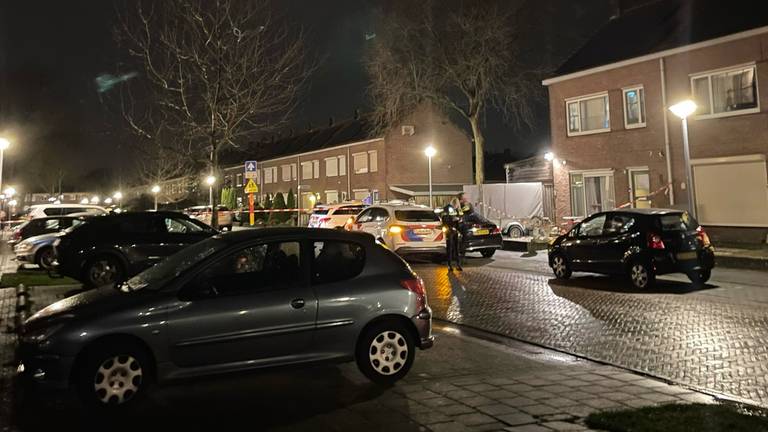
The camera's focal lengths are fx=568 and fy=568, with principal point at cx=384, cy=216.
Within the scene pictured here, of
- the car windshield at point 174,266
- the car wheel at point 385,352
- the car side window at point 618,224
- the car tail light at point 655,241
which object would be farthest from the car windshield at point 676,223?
the car windshield at point 174,266

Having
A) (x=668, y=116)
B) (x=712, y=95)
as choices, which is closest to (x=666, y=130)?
(x=668, y=116)

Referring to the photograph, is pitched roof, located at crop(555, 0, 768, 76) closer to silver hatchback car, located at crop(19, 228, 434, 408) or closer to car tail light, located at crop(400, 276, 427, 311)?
car tail light, located at crop(400, 276, 427, 311)

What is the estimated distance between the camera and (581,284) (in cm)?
1167

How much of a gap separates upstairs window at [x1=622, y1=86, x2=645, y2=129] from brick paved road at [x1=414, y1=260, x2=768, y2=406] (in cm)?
1122

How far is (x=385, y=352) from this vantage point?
549cm

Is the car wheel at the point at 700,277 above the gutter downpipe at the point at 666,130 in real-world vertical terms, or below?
below

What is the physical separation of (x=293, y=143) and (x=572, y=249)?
47526 millimetres

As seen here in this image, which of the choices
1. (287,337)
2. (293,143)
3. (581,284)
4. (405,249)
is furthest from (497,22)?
(293,143)

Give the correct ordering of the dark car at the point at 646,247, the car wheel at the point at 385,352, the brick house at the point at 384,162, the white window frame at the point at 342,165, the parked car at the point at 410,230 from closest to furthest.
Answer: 1. the car wheel at the point at 385,352
2. the dark car at the point at 646,247
3. the parked car at the point at 410,230
4. the brick house at the point at 384,162
5. the white window frame at the point at 342,165

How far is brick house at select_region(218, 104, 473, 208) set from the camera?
4106 centimetres

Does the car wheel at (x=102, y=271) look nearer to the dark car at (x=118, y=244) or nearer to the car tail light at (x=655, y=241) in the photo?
the dark car at (x=118, y=244)

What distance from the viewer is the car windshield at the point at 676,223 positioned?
1077 centimetres

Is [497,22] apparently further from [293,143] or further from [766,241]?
[293,143]

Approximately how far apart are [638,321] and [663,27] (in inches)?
712
